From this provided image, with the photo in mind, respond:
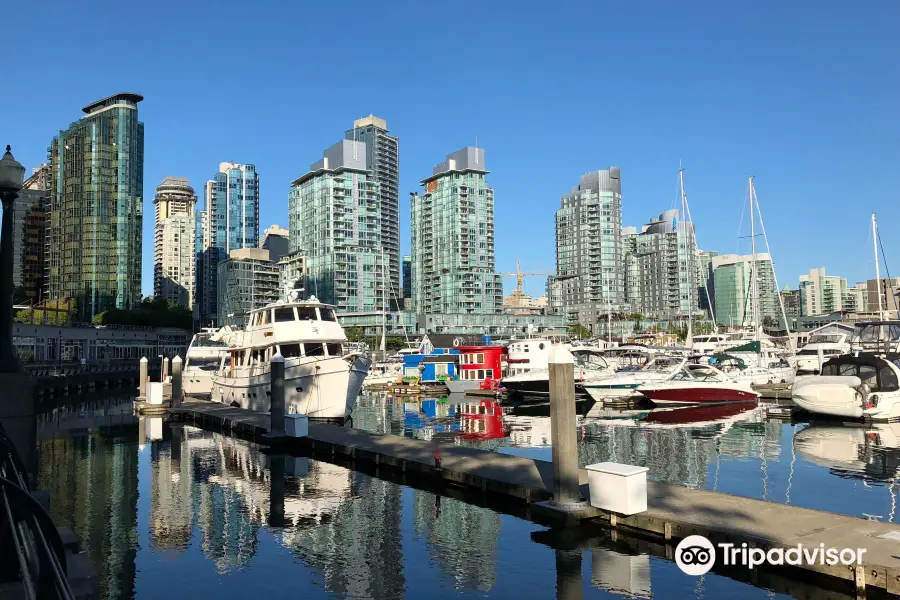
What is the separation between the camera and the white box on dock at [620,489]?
15.2m

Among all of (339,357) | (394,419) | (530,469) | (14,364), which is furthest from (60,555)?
(394,419)

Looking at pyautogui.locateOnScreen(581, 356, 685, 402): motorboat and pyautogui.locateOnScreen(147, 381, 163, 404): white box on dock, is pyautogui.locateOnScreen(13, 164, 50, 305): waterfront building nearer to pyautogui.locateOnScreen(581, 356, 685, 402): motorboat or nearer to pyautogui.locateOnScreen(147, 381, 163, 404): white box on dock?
pyautogui.locateOnScreen(147, 381, 163, 404): white box on dock

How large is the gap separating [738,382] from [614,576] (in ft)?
137

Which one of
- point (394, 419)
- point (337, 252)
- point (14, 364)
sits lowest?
point (394, 419)

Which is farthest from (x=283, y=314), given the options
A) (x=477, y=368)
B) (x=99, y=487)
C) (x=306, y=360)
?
(x=477, y=368)

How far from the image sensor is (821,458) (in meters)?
27.8

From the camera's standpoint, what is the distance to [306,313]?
135ft

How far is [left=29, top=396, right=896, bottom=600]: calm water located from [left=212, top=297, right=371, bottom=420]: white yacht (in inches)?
245

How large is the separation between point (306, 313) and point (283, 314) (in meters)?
1.44

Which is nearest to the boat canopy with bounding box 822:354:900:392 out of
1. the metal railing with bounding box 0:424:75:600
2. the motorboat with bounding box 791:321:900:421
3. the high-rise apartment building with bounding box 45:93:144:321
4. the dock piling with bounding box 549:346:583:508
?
the motorboat with bounding box 791:321:900:421

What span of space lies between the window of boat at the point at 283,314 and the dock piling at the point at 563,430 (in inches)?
1074

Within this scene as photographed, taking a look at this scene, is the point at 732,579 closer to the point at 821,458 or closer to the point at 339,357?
the point at 821,458

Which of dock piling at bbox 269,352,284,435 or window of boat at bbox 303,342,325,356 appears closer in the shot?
dock piling at bbox 269,352,284,435

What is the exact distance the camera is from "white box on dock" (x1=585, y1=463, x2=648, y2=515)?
15.2 m
